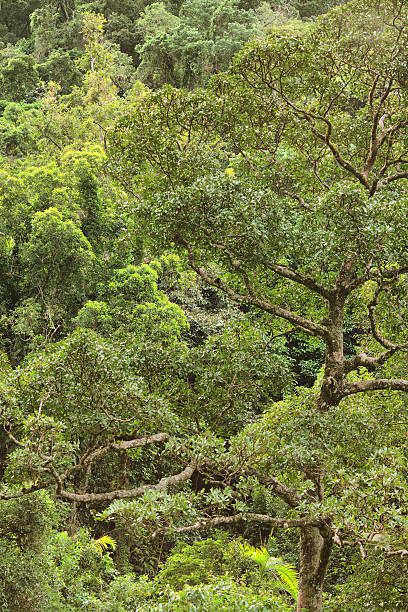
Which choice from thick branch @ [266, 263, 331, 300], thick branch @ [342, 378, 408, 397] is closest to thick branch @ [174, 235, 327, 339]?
thick branch @ [266, 263, 331, 300]

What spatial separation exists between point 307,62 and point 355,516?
434 centimetres

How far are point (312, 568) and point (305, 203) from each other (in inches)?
150

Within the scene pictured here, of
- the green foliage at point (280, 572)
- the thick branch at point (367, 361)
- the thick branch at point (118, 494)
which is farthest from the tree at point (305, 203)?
the green foliage at point (280, 572)

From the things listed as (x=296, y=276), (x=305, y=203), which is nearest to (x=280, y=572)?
(x=296, y=276)

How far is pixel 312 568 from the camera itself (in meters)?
5.40

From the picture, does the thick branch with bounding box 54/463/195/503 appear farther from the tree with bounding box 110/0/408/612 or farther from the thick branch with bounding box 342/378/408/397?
the thick branch with bounding box 342/378/408/397

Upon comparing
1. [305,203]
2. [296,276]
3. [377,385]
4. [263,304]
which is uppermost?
[305,203]

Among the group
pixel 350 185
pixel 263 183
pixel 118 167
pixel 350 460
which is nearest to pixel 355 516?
pixel 350 460

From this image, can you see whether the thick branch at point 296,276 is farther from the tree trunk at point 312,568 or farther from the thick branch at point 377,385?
the tree trunk at point 312,568

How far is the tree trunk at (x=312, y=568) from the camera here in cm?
529

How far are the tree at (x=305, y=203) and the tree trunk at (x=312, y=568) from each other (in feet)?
0.05

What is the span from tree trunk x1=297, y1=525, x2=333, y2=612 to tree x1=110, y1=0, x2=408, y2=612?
0.05 feet

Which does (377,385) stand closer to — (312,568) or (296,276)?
(296,276)

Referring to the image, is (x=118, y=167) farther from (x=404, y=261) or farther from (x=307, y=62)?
(x=404, y=261)
